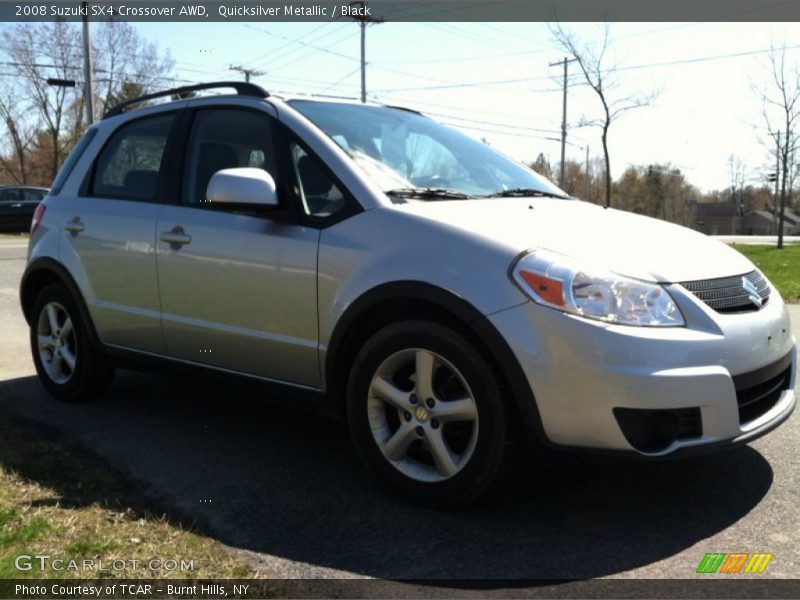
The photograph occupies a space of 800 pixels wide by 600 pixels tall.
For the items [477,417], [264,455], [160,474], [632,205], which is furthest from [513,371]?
[632,205]

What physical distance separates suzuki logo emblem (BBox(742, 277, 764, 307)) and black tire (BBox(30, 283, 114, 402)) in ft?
11.8

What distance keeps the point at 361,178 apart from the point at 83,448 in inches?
80.8

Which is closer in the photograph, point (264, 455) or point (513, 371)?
point (513, 371)

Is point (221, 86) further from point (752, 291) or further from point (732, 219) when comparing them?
point (732, 219)

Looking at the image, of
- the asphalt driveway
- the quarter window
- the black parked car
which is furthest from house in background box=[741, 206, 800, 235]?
the quarter window

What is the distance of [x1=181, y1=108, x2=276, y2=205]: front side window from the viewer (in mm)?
3852

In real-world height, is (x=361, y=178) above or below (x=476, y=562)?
above

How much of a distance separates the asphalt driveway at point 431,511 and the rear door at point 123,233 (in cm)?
54

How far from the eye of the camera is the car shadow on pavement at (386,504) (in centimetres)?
273

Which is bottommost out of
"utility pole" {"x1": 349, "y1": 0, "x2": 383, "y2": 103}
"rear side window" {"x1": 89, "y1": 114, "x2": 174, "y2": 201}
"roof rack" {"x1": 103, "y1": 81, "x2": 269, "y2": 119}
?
"rear side window" {"x1": 89, "y1": 114, "x2": 174, "y2": 201}

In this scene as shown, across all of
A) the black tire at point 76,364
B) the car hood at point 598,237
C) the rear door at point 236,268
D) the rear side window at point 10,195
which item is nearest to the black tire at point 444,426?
the rear door at point 236,268

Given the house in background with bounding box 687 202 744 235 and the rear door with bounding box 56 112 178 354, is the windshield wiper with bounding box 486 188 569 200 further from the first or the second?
the house in background with bounding box 687 202 744 235

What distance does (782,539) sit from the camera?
9.21 feet

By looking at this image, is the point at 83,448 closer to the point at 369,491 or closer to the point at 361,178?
the point at 369,491
